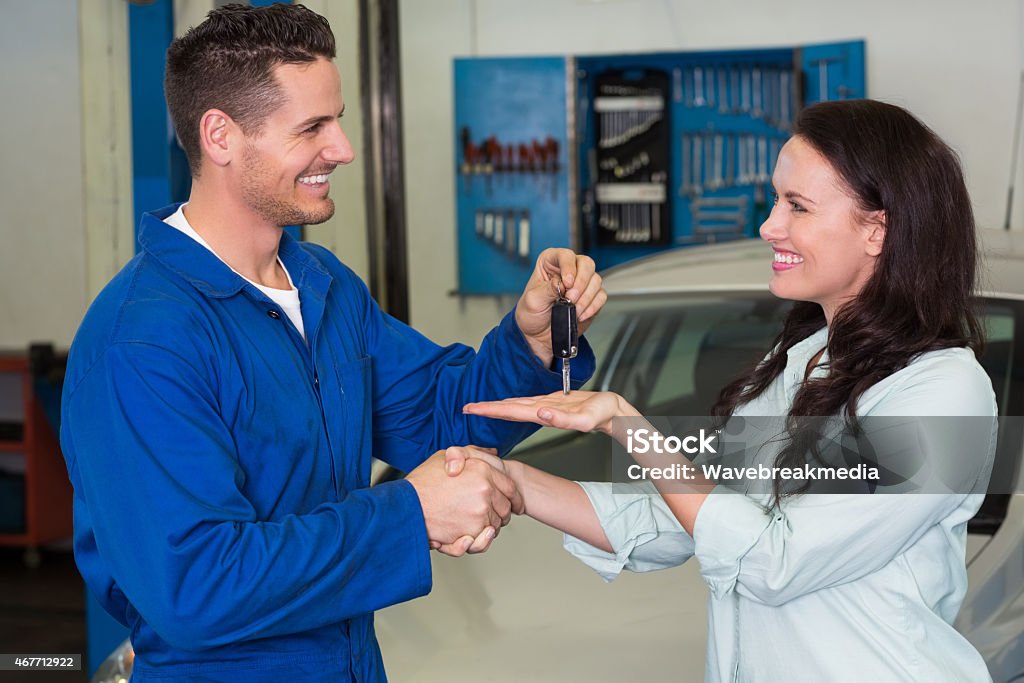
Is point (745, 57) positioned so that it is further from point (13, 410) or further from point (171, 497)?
point (171, 497)

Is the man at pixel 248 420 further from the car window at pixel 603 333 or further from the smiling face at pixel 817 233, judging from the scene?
the car window at pixel 603 333

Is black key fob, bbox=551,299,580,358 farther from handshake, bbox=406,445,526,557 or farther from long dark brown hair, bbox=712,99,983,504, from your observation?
long dark brown hair, bbox=712,99,983,504

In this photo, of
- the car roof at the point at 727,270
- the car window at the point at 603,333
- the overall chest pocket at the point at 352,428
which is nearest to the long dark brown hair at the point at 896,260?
the overall chest pocket at the point at 352,428

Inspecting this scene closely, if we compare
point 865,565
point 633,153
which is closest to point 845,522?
point 865,565

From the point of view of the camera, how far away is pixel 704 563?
1.39 metres

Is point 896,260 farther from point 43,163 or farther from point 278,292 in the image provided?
point 43,163

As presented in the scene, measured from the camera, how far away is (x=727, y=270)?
2.81 metres

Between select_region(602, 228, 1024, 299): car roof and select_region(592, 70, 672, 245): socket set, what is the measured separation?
2972 millimetres

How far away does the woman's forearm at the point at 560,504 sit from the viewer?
5.38 ft

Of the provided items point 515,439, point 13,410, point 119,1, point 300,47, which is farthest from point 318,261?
point 13,410

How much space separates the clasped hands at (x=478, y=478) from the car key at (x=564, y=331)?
0.15m

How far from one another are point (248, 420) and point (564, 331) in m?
0.53

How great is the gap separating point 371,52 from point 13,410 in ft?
8.45

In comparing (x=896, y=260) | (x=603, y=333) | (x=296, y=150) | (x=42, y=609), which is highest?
(x=296, y=150)
